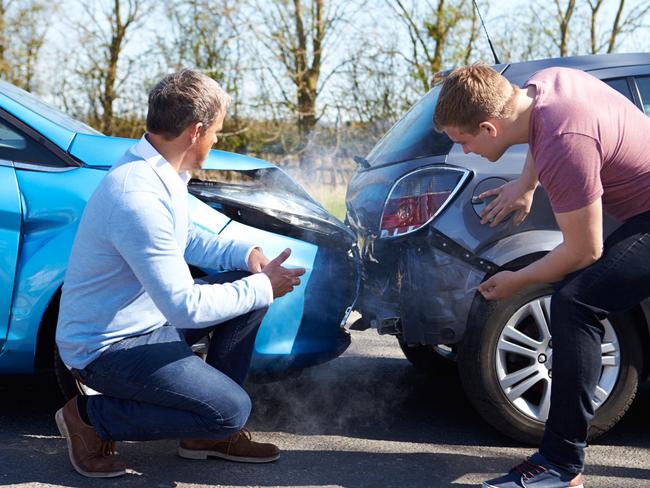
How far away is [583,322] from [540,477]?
1.68 feet

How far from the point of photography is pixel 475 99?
2.50m

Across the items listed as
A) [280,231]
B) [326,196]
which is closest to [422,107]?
[280,231]

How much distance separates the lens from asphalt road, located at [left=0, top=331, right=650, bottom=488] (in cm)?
286

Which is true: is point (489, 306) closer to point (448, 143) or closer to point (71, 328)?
point (448, 143)

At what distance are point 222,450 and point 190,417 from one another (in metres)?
0.37

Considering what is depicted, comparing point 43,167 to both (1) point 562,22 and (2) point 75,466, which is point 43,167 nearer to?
(2) point 75,466

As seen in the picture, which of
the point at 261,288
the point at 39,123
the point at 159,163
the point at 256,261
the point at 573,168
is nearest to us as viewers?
the point at 573,168

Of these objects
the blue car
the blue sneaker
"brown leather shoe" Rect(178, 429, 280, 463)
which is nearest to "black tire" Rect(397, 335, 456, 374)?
the blue car

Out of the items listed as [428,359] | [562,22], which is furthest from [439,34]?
[428,359]

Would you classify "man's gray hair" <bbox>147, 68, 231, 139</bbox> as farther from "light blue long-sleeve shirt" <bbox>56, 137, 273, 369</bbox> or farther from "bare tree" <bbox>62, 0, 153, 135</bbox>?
"bare tree" <bbox>62, 0, 153, 135</bbox>

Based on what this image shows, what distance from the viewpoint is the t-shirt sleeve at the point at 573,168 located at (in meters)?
2.38

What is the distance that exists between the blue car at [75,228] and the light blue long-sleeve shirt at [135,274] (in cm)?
37

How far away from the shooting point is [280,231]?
3.24m

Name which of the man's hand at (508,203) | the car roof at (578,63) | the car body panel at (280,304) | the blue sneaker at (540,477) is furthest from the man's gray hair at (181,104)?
the blue sneaker at (540,477)
